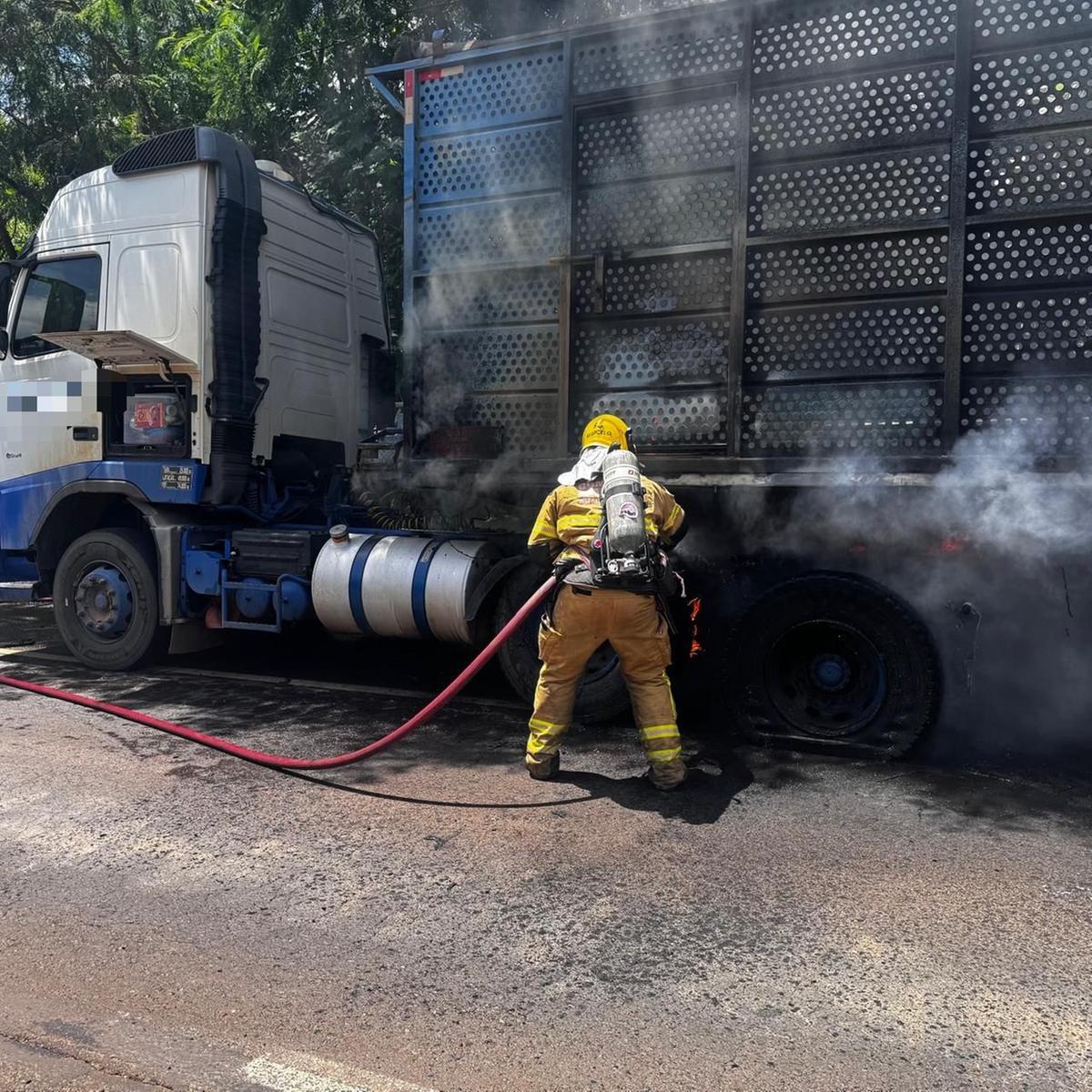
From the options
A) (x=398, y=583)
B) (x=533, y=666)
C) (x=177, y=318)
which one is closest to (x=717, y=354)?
(x=533, y=666)

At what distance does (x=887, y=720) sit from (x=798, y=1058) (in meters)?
2.71

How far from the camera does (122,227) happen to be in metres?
6.61

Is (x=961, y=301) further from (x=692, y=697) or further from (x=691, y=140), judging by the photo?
(x=692, y=697)

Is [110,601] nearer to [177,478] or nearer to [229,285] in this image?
[177,478]

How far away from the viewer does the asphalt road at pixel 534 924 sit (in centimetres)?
234

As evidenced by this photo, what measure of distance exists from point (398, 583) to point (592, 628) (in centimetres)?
192

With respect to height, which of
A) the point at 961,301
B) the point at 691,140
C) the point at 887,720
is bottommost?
the point at 887,720

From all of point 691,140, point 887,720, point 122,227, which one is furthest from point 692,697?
point 122,227

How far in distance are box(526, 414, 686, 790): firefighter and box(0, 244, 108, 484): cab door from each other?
403cm

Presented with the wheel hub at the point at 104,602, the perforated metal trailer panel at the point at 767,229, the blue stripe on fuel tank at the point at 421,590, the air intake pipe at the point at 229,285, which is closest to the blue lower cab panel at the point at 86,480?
the air intake pipe at the point at 229,285

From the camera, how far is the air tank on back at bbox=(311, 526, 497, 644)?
18.8 ft

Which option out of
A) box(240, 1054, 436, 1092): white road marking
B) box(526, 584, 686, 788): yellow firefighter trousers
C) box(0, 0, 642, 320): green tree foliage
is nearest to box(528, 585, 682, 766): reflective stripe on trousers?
box(526, 584, 686, 788): yellow firefighter trousers

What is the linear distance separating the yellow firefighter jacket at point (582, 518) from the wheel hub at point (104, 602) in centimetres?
365

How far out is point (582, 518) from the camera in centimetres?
448
